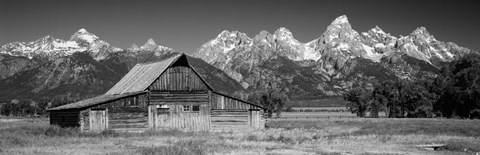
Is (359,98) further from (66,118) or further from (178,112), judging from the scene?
(66,118)

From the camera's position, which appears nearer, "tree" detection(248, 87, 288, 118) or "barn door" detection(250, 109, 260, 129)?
"barn door" detection(250, 109, 260, 129)

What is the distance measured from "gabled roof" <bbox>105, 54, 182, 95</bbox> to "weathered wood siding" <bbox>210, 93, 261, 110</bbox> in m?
5.41

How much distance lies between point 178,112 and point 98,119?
7.42m

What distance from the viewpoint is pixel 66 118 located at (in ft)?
161

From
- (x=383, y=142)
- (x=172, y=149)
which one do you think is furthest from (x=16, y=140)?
(x=383, y=142)

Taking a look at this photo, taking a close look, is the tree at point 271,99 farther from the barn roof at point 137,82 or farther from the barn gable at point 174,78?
the barn gable at point 174,78

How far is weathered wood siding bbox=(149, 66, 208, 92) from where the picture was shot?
49094 millimetres

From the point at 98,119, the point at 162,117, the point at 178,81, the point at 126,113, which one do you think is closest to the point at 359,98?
the point at 178,81

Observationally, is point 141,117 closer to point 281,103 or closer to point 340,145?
point 340,145

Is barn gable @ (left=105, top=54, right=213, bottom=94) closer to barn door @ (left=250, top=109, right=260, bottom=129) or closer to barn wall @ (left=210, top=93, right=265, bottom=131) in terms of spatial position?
barn wall @ (left=210, top=93, right=265, bottom=131)

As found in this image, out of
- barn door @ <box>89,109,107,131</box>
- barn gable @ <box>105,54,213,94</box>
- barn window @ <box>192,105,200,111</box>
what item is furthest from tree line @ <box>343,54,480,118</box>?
barn door @ <box>89,109,107,131</box>

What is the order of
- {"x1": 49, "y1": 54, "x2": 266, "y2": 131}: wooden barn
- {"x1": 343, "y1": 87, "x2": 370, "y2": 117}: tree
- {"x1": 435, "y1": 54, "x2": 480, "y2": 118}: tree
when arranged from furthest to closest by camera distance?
{"x1": 343, "y1": 87, "x2": 370, "y2": 117}: tree, {"x1": 435, "y1": 54, "x2": 480, "y2": 118}: tree, {"x1": 49, "y1": 54, "x2": 266, "y2": 131}: wooden barn

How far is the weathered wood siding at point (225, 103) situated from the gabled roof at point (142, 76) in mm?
5405

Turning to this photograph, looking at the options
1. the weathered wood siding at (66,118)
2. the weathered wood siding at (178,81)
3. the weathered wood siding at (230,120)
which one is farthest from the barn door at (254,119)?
the weathered wood siding at (66,118)
